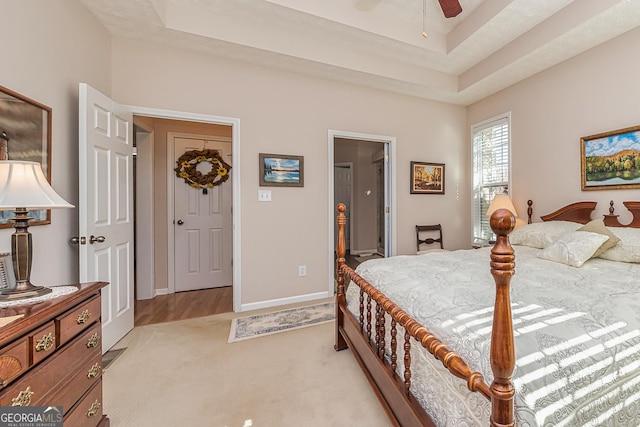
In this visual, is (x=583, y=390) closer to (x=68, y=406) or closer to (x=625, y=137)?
Result: (x=68, y=406)

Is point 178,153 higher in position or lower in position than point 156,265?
higher

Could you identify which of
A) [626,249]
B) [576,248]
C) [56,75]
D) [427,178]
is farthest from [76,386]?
[427,178]

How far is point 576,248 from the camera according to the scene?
192cm

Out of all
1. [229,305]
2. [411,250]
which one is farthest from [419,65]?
[229,305]

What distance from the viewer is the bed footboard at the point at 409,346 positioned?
2.17 ft

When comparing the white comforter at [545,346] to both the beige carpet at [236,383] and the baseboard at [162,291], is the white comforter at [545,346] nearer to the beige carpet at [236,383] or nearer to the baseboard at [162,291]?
the beige carpet at [236,383]

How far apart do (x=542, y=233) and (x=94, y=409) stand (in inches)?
138

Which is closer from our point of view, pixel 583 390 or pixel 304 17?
pixel 583 390

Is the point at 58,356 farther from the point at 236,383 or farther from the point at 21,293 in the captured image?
the point at 236,383

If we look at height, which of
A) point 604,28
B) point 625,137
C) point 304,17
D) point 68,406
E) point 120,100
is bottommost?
point 68,406

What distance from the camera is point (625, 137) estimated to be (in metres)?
2.43

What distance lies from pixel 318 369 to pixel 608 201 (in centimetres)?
312

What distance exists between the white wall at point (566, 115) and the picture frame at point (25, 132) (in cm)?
458

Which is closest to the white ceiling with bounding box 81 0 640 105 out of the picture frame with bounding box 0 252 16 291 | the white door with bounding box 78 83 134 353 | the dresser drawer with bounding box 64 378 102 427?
the white door with bounding box 78 83 134 353
